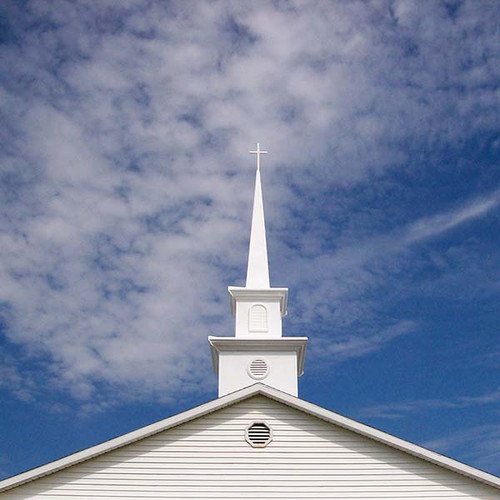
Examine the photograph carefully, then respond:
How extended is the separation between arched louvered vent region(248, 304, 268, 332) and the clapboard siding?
1087 cm

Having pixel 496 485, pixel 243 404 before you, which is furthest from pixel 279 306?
pixel 496 485

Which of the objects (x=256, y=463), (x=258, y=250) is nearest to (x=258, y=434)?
(x=256, y=463)

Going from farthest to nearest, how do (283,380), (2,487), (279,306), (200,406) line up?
(279,306)
(283,380)
(200,406)
(2,487)

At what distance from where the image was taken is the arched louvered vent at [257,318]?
27.7 meters

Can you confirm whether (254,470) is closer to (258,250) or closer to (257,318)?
(257,318)

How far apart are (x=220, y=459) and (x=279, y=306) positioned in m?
12.3

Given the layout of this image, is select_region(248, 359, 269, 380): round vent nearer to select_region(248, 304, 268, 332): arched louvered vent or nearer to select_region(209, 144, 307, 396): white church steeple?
select_region(209, 144, 307, 396): white church steeple

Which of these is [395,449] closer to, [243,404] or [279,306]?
[243,404]

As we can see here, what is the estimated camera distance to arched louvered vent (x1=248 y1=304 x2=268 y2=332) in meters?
27.7

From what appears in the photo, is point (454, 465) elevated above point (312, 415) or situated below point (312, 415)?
below

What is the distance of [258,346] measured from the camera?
26.8 metres

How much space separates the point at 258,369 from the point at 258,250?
651 centimetres

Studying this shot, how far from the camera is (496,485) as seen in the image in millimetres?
15844

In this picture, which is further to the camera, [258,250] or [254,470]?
[258,250]
